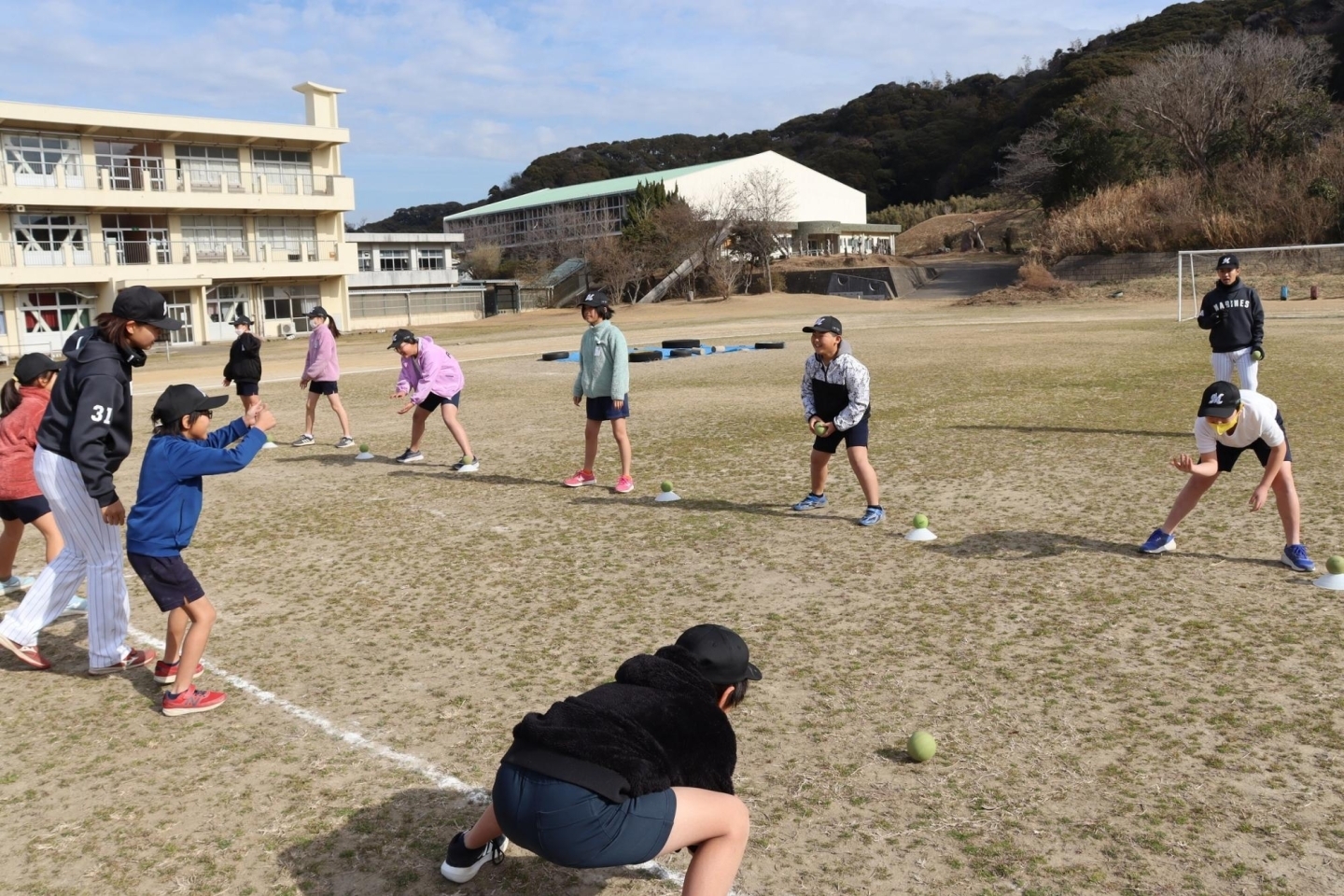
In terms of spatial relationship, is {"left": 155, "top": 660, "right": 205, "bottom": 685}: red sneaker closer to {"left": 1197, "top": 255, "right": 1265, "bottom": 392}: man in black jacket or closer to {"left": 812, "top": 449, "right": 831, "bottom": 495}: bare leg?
{"left": 812, "top": 449, "right": 831, "bottom": 495}: bare leg

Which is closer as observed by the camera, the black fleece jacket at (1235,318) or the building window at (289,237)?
the black fleece jacket at (1235,318)

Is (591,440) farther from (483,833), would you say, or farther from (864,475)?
(483,833)

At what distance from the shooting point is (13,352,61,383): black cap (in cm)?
658

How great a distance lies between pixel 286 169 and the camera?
52.3 m

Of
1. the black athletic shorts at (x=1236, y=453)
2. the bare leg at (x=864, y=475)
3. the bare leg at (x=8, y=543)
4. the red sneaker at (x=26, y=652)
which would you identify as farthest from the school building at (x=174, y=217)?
the black athletic shorts at (x=1236, y=453)

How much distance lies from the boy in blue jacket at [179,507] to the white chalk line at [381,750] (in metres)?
0.26

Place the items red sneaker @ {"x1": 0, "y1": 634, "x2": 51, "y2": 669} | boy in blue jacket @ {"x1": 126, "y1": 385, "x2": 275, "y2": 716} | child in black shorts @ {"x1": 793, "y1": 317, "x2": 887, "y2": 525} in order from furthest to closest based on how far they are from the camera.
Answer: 1. child in black shorts @ {"x1": 793, "y1": 317, "x2": 887, "y2": 525}
2. red sneaker @ {"x1": 0, "y1": 634, "x2": 51, "y2": 669}
3. boy in blue jacket @ {"x1": 126, "y1": 385, "x2": 275, "y2": 716}

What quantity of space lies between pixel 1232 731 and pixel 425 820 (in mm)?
3406

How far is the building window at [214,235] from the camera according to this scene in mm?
48938

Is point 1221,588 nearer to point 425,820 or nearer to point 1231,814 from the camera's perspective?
point 1231,814

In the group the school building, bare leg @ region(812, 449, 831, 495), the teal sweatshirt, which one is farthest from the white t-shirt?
the school building

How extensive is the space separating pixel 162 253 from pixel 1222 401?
49604mm

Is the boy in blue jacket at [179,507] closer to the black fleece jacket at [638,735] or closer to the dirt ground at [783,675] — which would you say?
the dirt ground at [783,675]

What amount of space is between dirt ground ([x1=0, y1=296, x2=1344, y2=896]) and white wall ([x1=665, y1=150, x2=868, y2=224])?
62928 mm
